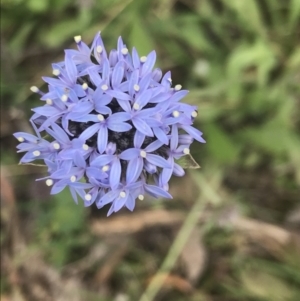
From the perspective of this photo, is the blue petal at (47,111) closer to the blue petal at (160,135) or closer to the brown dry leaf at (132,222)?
the blue petal at (160,135)

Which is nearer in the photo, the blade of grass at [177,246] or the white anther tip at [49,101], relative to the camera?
the white anther tip at [49,101]

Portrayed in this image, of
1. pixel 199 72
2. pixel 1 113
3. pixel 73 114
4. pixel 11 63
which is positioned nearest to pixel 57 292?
pixel 1 113

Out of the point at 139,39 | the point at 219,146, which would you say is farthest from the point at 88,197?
the point at 219,146

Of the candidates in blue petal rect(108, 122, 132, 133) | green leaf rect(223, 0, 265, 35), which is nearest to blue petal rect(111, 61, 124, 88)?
blue petal rect(108, 122, 132, 133)

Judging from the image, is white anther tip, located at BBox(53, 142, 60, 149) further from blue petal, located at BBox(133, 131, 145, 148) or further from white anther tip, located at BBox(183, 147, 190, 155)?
white anther tip, located at BBox(183, 147, 190, 155)

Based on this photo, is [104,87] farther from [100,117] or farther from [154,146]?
[154,146]

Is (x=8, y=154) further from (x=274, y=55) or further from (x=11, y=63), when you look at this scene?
(x=274, y=55)

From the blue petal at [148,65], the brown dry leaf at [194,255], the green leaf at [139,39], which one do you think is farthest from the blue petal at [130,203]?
the brown dry leaf at [194,255]

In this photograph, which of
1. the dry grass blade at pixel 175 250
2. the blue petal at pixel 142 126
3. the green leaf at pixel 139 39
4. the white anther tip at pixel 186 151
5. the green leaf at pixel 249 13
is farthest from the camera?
the dry grass blade at pixel 175 250
